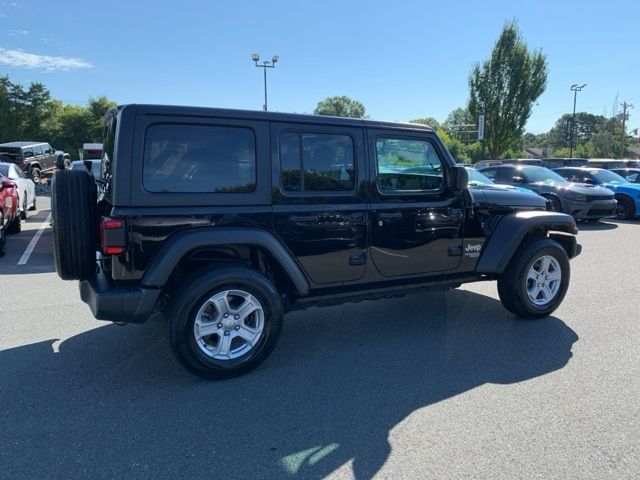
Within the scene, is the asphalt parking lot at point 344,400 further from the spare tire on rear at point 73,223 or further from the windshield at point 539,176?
the windshield at point 539,176

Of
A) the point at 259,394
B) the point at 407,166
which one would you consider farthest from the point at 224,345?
the point at 407,166

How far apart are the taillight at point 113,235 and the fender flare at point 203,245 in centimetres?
A: 25

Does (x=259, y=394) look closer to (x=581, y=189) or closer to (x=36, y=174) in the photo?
(x=581, y=189)

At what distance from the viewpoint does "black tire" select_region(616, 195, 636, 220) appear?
14156 mm

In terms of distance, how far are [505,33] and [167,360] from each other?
37509mm

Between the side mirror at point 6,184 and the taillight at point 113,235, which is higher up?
the side mirror at point 6,184

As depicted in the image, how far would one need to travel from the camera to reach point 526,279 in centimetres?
469

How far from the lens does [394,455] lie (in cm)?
260

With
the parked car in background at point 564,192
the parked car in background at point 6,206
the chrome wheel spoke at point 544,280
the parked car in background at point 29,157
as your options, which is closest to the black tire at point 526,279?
the chrome wheel spoke at point 544,280

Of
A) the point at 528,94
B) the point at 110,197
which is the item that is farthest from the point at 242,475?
the point at 528,94

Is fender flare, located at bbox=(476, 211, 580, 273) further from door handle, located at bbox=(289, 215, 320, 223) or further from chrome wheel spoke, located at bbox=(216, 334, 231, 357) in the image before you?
chrome wheel spoke, located at bbox=(216, 334, 231, 357)

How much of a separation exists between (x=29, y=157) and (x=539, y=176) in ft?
81.6

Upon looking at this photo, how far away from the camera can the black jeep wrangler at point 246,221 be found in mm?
3219

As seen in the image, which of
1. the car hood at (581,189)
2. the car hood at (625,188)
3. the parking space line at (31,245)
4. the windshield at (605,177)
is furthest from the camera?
the windshield at (605,177)
